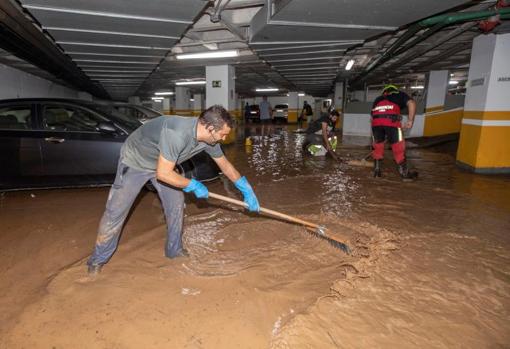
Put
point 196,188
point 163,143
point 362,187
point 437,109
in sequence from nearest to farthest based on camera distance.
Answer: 1. point 163,143
2. point 196,188
3. point 362,187
4. point 437,109

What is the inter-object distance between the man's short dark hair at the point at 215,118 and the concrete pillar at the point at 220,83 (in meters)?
9.19

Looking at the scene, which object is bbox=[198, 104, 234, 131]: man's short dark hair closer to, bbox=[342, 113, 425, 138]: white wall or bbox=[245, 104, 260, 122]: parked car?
bbox=[342, 113, 425, 138]: white wall

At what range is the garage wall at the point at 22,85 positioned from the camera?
10.6 metres

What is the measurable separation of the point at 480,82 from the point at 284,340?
662cm

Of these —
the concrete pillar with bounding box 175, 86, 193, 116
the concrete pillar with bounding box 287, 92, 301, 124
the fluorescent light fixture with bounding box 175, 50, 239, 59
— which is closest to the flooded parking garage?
the fluorescent light fixture with bounding box 175, 50, 239, 59

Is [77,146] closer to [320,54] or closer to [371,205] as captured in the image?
[371,205]

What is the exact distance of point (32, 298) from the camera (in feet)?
6.77

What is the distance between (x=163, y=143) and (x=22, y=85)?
1360 cm

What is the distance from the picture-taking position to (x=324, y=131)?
6.70 metres

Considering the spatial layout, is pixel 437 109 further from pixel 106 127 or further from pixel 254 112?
pixel 254 112

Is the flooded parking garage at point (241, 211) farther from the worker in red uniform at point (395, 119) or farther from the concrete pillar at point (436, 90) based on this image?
the concrete pillar at point (436, 90)

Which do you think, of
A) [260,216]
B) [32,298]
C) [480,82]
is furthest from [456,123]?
[32,298]

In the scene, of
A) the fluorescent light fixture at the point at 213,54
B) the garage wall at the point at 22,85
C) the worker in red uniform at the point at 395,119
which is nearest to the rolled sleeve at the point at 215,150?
the worker in red uniform at the point at 395,119

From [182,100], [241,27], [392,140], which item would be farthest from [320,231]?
[182,100]
